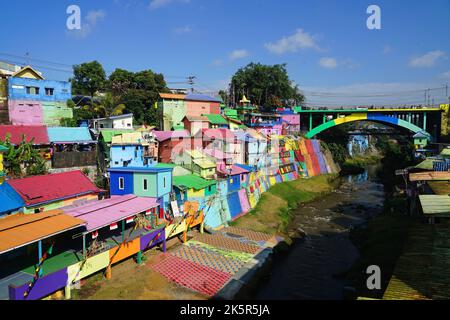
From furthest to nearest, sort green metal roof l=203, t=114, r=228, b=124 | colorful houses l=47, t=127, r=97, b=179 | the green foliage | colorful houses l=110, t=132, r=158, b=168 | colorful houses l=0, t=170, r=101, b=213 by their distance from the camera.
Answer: green metal roof l=203, t=114, r=228, b=124
colorful houses l=110, t=132, r=158, b=168
colorful houses l=47, t=127, r=97, b=179
the green foliage
colorful houses l=0, t=170, r=101, b=213

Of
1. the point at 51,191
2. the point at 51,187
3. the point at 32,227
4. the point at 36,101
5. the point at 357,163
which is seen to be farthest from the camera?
the point at 357,163

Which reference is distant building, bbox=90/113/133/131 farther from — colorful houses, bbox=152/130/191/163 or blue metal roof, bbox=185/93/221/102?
blue metal roof, bbox=185/93/221/102

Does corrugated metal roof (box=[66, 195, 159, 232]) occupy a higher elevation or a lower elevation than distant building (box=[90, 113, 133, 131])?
lower

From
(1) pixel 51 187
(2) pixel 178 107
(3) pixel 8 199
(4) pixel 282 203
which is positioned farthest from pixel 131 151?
(2) pixel 178 107

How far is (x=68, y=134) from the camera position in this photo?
36219mm

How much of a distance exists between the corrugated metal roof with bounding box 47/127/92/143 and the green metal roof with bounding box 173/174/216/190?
11.1m

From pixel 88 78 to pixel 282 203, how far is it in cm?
4146

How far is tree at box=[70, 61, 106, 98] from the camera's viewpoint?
6191cm

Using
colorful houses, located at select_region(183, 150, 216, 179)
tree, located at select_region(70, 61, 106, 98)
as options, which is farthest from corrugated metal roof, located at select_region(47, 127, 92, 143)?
tree, located at select_region(70, 61, 106, 98)

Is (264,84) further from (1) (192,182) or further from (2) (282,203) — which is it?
(1) (192,182)

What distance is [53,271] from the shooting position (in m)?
18.4

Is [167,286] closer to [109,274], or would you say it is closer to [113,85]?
[109,274]

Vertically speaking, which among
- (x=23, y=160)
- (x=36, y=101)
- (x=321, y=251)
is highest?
(x=36, y=101)

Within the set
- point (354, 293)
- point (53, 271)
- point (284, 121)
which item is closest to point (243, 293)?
point (354, 293)
